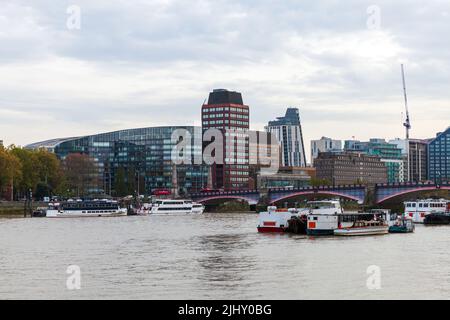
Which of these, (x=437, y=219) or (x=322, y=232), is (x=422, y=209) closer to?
(x=437, y=219)

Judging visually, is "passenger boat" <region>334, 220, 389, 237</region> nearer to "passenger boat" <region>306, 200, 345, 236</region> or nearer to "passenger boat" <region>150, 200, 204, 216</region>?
"passenger boat" <region>306, 200, 345, 236</region>

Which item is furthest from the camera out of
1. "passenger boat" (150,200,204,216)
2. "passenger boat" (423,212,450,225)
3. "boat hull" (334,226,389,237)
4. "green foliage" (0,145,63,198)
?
"passenger boat" (150,200,204,216)

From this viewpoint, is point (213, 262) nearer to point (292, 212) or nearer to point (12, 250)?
point (12, 250)

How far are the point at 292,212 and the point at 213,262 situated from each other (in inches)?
1322

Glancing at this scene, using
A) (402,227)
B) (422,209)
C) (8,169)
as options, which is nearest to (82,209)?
(8,169)

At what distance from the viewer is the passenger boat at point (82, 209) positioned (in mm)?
134750

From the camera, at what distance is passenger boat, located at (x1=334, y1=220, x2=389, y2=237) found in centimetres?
7354

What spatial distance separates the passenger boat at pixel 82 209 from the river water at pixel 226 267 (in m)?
62.6

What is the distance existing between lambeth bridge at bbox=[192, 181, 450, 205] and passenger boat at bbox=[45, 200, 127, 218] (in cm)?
3364

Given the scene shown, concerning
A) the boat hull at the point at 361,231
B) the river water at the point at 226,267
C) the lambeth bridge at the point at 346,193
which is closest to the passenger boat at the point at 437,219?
the boat hull at the point at 361,231

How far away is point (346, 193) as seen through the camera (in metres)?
151

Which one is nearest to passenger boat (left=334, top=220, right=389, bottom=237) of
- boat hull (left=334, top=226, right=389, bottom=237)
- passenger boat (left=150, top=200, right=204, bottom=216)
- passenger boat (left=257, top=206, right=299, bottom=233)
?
boat hull (left=334, top=226, right=389, bottom=237)
